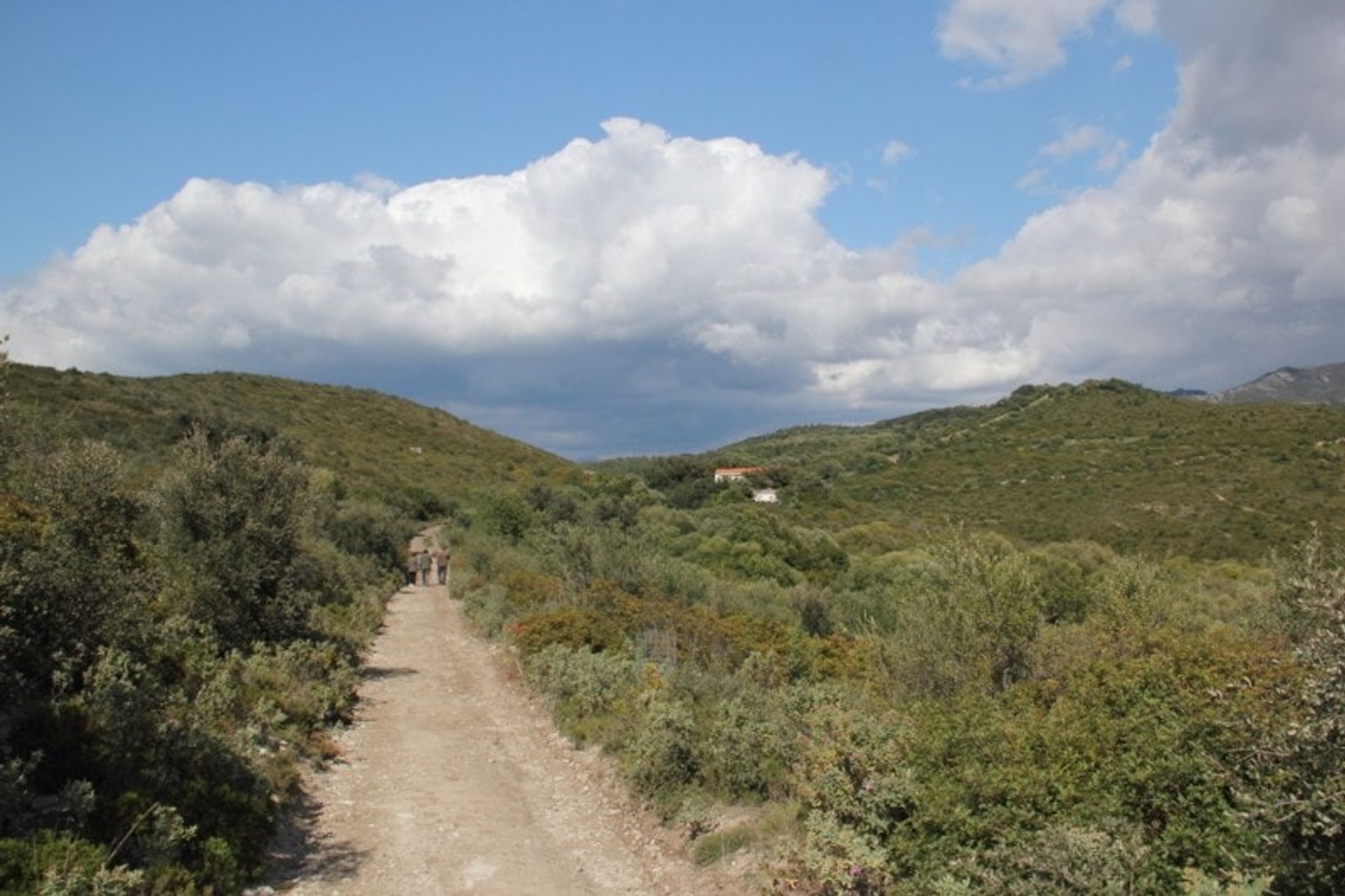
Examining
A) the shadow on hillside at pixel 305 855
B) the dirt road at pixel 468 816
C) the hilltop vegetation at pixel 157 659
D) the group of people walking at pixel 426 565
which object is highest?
the hilltop vegetation at pixel 157 659

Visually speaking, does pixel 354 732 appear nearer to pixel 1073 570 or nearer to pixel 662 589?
pixel 662 589

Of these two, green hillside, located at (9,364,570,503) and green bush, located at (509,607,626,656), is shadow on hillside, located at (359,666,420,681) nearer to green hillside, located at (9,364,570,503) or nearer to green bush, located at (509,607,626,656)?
green bush, located at (509,607,626,656)

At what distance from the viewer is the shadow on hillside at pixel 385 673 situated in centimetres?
1756

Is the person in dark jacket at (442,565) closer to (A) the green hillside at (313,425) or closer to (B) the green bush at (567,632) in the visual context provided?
(A) the green hillside at (313,425)

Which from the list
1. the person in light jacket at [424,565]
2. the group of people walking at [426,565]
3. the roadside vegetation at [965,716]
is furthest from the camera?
the person in light jacket at [424,565]

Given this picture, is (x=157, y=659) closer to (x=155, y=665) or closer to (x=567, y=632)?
(x=155, y=665)

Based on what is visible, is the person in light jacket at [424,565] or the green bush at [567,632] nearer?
the green bush at [567,632]

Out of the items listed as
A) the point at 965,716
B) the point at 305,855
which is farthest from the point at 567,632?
the point at 965,716

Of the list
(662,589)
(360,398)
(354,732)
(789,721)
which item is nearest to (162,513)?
(354,732)

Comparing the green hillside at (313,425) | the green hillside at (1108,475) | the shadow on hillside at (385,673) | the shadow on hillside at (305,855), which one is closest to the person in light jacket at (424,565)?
the green hillside at (313,425)

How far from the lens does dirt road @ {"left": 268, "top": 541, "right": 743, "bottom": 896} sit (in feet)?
28.4

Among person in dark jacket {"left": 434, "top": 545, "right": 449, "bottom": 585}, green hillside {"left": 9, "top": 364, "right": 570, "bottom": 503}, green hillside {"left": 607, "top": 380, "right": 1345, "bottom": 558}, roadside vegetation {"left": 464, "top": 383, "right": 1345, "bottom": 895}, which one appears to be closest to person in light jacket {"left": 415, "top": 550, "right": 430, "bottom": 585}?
person in dark jacket {"left": 434, "top": 545, "right": 449, "bottom": 585}

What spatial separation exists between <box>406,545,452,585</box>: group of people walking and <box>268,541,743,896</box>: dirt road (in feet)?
54.3

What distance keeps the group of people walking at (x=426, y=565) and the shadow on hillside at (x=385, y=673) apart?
14.2 m
